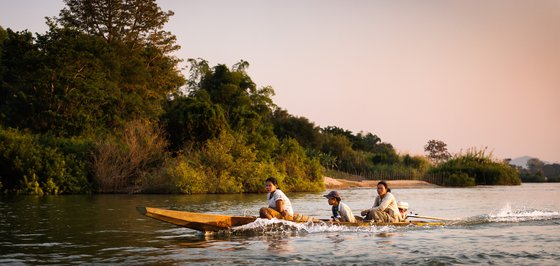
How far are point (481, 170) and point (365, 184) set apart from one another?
11.3 meters

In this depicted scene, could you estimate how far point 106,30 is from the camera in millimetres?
58094

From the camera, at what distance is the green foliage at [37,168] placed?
36875 millimetres

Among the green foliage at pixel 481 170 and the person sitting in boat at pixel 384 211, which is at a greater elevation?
the green foliage at pixel 481 170

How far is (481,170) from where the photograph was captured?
59.5m

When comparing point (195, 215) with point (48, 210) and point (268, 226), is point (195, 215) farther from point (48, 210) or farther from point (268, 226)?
point (48, 210)

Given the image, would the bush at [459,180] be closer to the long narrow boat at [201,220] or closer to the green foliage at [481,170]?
the green foliage at [481,170]

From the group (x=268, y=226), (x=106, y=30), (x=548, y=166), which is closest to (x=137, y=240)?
(x=268, y=226)

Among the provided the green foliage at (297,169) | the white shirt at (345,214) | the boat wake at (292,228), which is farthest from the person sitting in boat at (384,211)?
the green foliage at (297,169)

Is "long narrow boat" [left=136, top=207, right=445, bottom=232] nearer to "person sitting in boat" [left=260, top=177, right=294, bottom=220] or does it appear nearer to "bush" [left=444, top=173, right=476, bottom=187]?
"person sitting in boat" [left=260, top=177, right=294, bottom=220]

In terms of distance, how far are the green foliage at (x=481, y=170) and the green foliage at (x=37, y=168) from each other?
3348 cm

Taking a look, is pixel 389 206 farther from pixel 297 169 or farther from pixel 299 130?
pixel 299 130

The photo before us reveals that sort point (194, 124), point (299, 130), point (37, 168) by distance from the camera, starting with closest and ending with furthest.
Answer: point (37, 168), point (194, 124), point (299, 130)

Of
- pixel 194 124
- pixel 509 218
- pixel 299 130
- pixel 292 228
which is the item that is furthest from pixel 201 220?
pixel 299 130

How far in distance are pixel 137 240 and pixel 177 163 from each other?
22.9 meters
